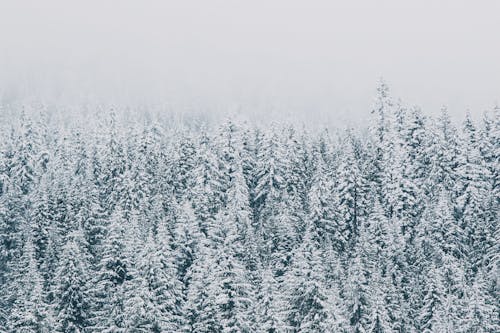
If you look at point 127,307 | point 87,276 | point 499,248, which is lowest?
point 127,307

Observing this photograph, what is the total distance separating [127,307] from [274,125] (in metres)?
36.2

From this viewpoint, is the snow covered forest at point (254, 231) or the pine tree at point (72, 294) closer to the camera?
the snow covered forest at point (254, 231)

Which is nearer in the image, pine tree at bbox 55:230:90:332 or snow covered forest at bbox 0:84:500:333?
snow covered forest at bbox 0:84:500:333

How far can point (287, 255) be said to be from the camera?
58.0 meters

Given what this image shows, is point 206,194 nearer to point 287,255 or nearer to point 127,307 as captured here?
point 287,255

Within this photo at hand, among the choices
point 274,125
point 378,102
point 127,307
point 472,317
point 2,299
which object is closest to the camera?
point 127,307

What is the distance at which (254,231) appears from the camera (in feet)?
209

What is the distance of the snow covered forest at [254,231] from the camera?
44969mm

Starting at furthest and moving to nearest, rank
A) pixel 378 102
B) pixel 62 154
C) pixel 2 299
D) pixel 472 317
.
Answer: pixel 62 154 → pixel 378 102 → pixel 2 299 → pixel 472 317

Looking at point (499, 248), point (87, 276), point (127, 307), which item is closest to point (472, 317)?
point (499, 248)

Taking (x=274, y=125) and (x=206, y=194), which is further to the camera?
(x=274, y=125)

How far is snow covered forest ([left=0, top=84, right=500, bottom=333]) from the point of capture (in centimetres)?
4497

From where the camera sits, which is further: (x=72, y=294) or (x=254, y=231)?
(x=254, y=231)

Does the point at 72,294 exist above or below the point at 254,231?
below
